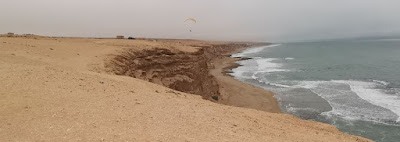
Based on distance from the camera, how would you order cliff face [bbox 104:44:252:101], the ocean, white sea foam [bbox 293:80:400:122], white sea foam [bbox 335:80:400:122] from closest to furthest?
the ocean
cliff face [bbox 104:44:252:101]
white sea foam [bbox 293:80:400:122]
white sea foam [bbox 335:80:400:122]

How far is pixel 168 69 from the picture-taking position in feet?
74.1

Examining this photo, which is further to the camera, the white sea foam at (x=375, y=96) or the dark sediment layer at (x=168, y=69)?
the white sea foam at (x=375, y=96)

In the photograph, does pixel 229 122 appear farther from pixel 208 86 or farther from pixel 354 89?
pixel 354 89

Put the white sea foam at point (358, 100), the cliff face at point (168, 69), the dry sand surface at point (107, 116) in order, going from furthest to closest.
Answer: the white sea foam at point (358, 100)
the cliff face at point (168, 69)
the dry sand surface at point (107, 116)

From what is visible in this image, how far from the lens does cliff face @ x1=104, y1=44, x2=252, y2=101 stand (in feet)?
65.4

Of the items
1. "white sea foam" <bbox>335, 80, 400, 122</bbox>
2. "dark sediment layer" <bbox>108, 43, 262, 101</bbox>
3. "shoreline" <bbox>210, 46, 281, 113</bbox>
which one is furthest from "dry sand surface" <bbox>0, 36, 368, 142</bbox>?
"white sea foam" <bbox>335, 80, 400, 122</bbox>

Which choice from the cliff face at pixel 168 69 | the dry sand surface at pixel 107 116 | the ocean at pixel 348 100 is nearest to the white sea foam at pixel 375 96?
the ocean at pixel 348 100

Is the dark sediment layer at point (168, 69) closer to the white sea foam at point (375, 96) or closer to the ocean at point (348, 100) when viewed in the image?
the ocean at point (348, 100)

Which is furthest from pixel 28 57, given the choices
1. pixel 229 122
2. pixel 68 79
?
pixel 229 122

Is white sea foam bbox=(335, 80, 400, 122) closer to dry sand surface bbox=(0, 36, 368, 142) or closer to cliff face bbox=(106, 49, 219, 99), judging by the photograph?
dry sand surface bbox=(0, 36, 368, 142)

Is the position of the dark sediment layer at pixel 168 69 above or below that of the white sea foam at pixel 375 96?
above

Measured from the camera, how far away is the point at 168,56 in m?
23.8

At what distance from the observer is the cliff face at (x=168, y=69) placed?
19922mm

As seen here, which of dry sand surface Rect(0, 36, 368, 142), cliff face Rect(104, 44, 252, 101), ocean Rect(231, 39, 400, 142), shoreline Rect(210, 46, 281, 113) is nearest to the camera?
dry sand surface Rect(0, 36, 368, 142)
